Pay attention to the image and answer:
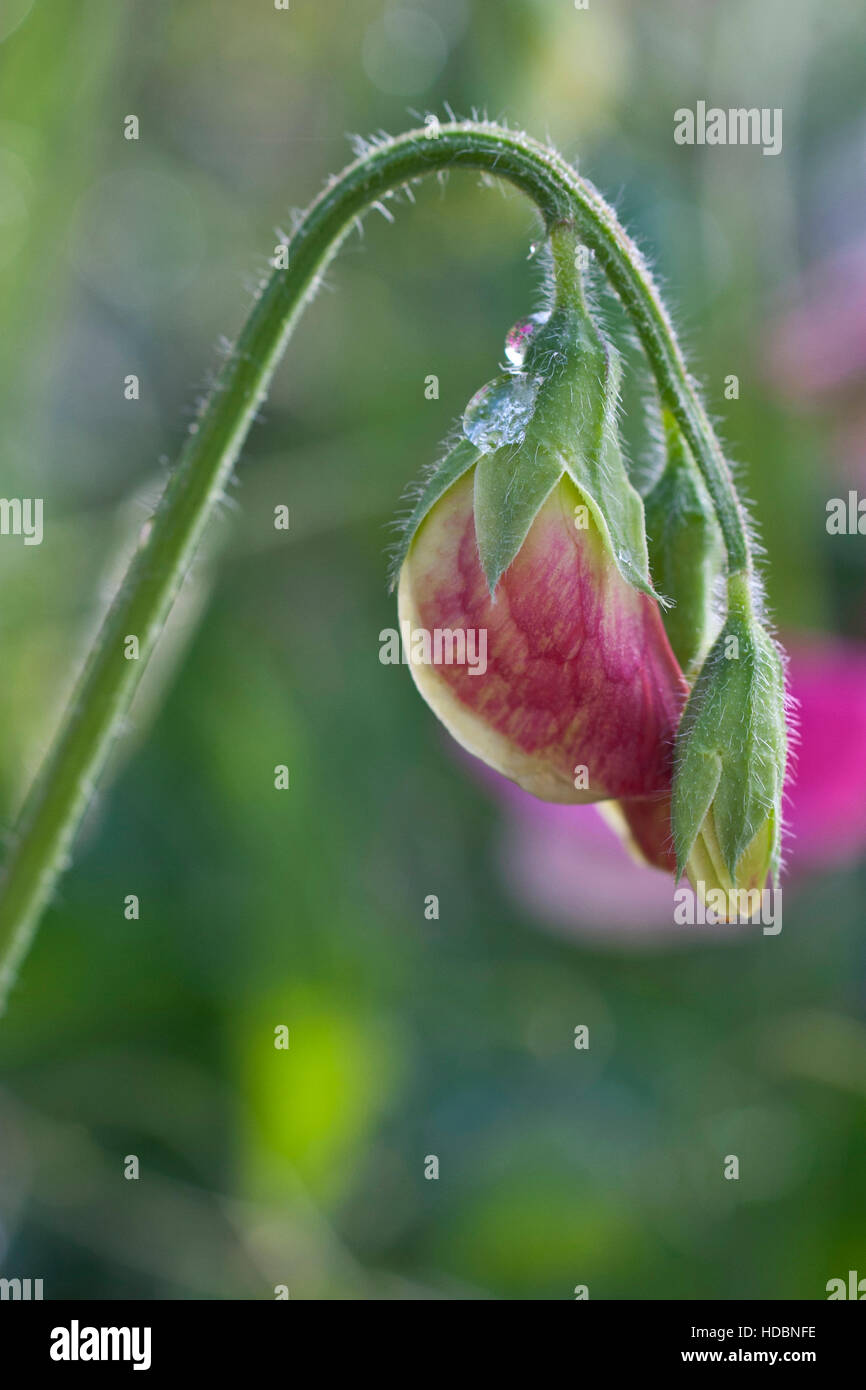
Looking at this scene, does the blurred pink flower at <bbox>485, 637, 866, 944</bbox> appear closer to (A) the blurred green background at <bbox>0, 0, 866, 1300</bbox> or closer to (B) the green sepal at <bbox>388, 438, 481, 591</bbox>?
(A) the blurred green background at <bbox>0, 0, 866, 1300</bbox>

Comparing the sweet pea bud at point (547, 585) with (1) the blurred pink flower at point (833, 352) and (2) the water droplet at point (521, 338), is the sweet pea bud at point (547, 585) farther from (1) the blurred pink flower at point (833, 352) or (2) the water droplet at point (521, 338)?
(1) the blurred pink flower at point (833, 352)

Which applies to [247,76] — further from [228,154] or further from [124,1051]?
[124,1051]

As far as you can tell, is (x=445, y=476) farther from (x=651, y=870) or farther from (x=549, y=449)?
(x=651, y=870)

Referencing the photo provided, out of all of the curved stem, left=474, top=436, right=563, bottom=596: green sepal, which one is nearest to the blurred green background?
the curved stem

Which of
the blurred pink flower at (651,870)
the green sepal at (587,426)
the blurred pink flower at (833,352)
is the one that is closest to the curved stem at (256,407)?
the green sepal at (587,426)

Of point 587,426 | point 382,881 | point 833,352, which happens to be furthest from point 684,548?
point 382,881
